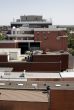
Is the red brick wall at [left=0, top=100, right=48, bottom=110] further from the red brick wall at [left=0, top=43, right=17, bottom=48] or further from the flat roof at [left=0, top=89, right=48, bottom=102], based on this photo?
the red brick wall at [left=0, top=43, right=17, bottom=48]

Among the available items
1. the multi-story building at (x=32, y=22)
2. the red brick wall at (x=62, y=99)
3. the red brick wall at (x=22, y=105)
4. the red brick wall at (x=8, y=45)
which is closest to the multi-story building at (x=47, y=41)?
A: the red brick wall at (x=8, y=45)

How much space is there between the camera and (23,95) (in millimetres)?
19062

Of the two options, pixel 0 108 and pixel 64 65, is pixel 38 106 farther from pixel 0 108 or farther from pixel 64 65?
pixel 64 65

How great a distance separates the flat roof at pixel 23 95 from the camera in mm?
18297

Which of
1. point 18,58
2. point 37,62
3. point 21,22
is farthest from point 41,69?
point 21,22

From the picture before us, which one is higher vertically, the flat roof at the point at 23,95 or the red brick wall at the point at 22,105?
the flat roof at the point at 23,95

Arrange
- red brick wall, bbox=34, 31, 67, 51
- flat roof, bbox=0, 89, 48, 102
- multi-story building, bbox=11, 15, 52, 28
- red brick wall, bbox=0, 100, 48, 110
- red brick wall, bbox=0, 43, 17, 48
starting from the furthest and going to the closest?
multi-story building, bbox=11, 15, 52, 28 < red brick wall, bbox=34, 31, 67, 51 < red brick wall, bbox=0, 43, 17, 48 < flat roof, bbox=0, 89, 48, 102 < red brick wall, bbox=0, 100, 48, 110

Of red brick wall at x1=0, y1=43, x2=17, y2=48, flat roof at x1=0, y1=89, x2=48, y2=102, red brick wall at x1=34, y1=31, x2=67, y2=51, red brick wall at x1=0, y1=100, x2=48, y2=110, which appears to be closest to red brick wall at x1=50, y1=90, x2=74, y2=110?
flat roof at x1=0, y1=89, x2=48, y2=102

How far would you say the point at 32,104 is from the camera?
18016mm

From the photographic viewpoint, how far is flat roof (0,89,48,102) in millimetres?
18297

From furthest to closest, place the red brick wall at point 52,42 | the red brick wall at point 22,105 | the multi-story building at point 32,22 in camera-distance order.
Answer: the multi-story building at point 32,22, the red brick wall at point 52,42, the red brick wall at point 22,105

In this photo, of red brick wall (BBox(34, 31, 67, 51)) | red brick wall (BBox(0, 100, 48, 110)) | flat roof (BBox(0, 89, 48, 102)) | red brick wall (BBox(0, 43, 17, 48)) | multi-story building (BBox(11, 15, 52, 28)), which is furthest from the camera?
multi-story building (BBox(11, 15, 52, 28))

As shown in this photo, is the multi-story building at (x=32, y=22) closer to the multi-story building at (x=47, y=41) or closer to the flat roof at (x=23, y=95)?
the multi-story building at (x=47, y=41)

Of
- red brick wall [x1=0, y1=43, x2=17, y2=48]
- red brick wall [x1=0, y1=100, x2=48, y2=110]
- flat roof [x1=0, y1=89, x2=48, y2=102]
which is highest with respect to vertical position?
red brick wall [x1=0, y1=43, x2=17, y2=48]
